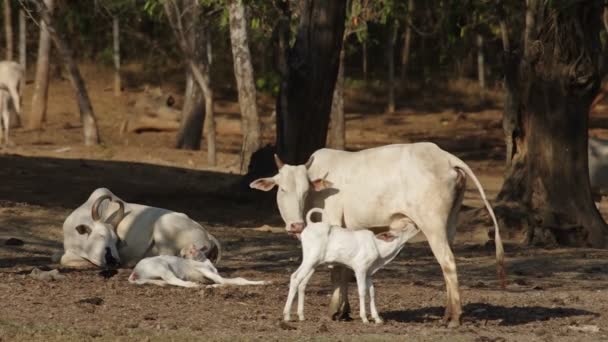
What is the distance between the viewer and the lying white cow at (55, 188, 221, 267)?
12789mm

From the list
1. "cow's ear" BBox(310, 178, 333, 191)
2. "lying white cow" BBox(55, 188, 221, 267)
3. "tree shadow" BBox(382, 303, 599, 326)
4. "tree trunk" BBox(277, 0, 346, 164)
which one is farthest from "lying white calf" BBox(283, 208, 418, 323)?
"tree trunk" BBox(277, 0, 346, 164)

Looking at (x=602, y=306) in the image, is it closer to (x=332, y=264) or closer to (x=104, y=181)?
(x=332, y=264)

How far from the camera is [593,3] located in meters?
16.4

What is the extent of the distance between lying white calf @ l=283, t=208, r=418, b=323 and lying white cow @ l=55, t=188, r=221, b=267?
3.33 m

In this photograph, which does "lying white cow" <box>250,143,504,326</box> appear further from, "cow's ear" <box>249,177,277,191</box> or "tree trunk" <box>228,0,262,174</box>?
"tree trunk" <box>228,0,262,174</box>

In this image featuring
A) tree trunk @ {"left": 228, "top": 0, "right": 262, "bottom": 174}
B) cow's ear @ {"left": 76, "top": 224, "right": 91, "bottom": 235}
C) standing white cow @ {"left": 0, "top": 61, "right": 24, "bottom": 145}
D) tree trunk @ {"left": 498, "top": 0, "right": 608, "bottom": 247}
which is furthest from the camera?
standing white cow @ {"left": 0, "top": 61, "right": 24, "bottom": 145}

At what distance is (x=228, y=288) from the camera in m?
11.6

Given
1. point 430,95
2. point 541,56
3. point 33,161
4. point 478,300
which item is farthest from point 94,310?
point 430,95

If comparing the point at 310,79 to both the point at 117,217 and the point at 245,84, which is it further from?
the point at 117,217

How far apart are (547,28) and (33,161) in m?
9.28

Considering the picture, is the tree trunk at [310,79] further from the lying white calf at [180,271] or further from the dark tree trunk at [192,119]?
the dark tree trunk at [192,119]

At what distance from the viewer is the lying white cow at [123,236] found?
12.8 m

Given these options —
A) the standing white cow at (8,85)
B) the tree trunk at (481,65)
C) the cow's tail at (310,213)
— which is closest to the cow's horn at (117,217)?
the cow's tail at (310,213)

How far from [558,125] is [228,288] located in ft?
21.6
